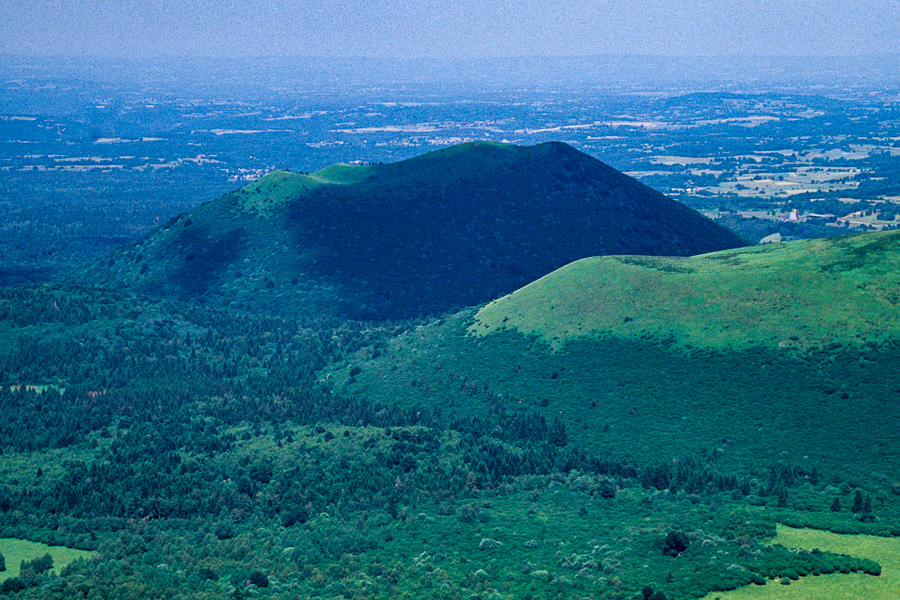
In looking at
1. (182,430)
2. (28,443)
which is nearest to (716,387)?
(182,430)

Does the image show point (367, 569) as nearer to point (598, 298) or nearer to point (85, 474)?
point (85, 474)

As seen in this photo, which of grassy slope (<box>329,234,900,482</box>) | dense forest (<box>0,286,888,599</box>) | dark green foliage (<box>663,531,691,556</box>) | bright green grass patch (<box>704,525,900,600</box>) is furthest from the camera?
grassy slope (<box>329,234,900,482</box>)

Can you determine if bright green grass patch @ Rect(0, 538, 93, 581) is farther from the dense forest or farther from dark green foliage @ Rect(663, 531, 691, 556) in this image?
dark green foliage @ Rect(663, 531, 691, 556)

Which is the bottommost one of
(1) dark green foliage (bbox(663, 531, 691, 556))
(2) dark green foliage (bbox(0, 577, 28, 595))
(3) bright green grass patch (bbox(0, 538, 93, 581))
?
(3) bright green grass patch (bbox(0, 538, 93, 581))

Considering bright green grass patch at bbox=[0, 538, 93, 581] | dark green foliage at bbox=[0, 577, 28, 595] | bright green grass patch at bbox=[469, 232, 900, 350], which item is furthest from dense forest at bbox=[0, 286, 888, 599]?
bright green grass patch at bbox=[469, 232, 900, 350]

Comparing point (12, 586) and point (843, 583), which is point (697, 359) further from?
point (12, 586)

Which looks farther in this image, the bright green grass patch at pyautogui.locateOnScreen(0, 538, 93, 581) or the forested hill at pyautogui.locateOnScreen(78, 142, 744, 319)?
the forested hill at pyautogui.locateOnScreen(78, 142, 744, 319)

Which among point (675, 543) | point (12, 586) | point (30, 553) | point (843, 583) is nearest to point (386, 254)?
point (30, 553)
